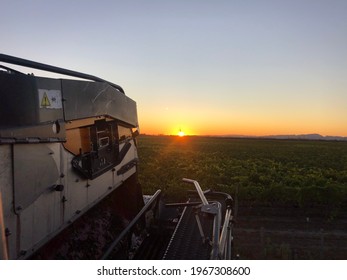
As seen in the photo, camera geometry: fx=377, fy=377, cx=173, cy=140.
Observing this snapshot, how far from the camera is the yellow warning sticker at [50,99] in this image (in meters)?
2.77

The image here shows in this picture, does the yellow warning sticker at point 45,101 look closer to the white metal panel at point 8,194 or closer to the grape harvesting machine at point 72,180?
the grape harvesting machine at point 72,180

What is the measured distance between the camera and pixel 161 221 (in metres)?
4.63

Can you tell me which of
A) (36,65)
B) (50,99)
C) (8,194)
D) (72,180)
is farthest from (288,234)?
(8,194)

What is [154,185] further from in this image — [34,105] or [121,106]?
[34,105]

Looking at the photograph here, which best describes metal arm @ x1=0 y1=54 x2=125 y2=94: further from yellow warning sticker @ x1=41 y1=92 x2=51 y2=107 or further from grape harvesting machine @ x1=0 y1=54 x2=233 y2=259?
yellow warning sticker @ x1=41 y1=92 x2=51 y2=107

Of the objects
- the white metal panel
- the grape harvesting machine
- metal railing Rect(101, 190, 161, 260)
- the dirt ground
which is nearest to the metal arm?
the grape harvesting machine

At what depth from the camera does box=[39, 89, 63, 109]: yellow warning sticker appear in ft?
9.10

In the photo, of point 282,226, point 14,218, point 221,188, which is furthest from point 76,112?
point 221,188

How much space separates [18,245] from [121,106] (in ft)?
8.34

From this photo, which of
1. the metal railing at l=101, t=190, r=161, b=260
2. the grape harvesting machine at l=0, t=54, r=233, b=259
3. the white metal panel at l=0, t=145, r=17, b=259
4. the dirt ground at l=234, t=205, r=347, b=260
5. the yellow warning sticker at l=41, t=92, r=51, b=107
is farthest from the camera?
the dirt ground at l=234, t=205, r=347, b=260

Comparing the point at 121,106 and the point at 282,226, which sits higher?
the point at 121,106

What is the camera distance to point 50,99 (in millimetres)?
2885

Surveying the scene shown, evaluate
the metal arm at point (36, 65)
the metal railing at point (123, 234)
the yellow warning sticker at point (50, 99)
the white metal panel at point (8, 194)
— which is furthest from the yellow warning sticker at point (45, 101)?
the metal railing at point (123, 234)

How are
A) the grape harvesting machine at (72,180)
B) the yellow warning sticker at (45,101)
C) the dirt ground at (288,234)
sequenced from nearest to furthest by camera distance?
the grape harvesting machine at (72,180), the yellow warning sticker at (45,101), the dirt ground at (288,234)
